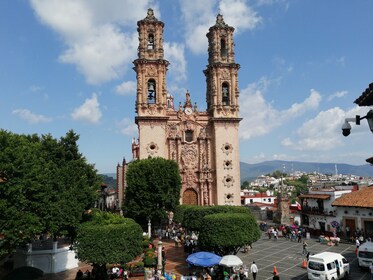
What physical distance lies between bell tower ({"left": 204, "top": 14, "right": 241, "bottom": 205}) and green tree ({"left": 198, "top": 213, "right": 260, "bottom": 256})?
70.1 feet

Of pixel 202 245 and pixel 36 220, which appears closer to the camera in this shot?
pixel 36 220

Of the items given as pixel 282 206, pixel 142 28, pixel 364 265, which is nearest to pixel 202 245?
pixel 364 265

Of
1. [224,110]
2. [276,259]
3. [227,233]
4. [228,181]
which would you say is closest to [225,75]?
[224,110]

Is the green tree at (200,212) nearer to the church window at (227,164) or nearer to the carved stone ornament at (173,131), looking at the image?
the church window at (227,164)

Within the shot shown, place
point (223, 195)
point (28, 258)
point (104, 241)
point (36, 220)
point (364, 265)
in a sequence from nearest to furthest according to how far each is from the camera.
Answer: point (36, 220), point (104, 241), point (364, 265), point (28, 258), point (223, 195)

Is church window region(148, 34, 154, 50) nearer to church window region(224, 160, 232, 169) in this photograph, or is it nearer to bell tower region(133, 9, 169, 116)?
bell tower region(133, 9, 169, 116)

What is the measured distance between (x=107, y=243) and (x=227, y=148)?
29.5m

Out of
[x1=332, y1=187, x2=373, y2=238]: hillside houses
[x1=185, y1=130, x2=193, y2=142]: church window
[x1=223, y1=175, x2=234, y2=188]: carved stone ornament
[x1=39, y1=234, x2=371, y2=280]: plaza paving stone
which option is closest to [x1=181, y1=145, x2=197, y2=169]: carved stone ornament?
[x1=185, y1=130, x2=193, y2=142]: church window

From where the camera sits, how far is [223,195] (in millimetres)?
47031

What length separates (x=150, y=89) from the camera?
159 feet

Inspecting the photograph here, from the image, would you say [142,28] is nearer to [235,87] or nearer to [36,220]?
[235,87]

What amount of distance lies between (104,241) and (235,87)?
3358 cm

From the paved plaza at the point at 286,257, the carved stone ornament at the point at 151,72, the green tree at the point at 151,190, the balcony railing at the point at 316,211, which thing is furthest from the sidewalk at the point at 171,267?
the carved stone ornament at the point at 151,72

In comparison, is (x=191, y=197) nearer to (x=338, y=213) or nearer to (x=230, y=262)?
(x=338, y=213)
